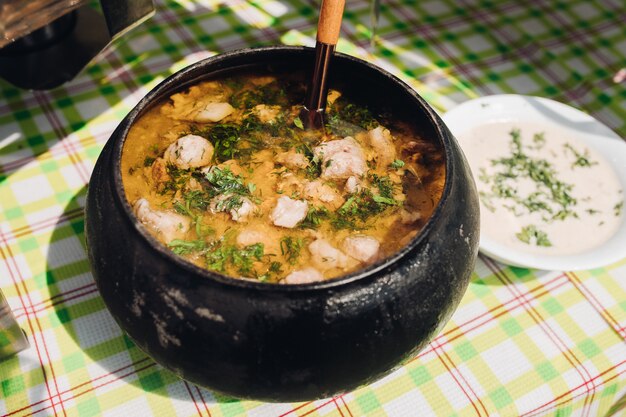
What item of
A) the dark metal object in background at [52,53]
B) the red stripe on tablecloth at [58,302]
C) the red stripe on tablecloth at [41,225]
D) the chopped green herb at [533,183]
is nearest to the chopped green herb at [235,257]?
the red stripe on tablecloth at [58,302]

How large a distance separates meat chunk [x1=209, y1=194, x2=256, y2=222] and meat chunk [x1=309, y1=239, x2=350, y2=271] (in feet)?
0.51

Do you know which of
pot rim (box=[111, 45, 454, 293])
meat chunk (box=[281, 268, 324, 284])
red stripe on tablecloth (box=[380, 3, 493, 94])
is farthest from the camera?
red stripe on tablecloth (box=[380, 3, 493, 94])

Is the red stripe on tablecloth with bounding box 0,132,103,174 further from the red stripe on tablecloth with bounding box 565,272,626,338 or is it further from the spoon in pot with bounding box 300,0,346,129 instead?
the red stripe on tablecloth with bounding box 565,272,626,338

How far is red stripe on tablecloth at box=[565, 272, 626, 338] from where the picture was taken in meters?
1.47

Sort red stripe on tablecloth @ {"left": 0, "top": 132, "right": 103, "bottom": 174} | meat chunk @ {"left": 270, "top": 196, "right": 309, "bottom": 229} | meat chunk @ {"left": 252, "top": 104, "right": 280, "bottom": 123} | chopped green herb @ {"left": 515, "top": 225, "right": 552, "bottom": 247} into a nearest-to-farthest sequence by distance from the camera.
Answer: meat chunk @ {"left": 270, "top": 196, "right": 309, "bottom": 229}
meat chunk @ {"left": 252, "top": 104, "right": 280, "bottom": 123}
chopped green herb @ {"left": 515, "top": 225, "right": 552, "bottom": 247}
red stripe on tablecloth @ {"left": 0, "top": 132, "right": 103, "bottom": 174}

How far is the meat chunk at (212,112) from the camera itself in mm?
1356

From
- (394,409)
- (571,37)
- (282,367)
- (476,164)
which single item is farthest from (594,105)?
(282,367)

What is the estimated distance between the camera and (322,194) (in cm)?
126

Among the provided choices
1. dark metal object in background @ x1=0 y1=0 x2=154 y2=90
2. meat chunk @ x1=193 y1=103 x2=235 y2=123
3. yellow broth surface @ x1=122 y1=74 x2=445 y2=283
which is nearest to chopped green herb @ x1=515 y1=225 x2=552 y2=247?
yellow broth surface @ x1=122 y1=74 x2=445 y2=283

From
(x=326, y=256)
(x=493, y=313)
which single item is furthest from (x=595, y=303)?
(x=326, y=256)

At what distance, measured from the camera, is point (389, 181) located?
1.29 meters

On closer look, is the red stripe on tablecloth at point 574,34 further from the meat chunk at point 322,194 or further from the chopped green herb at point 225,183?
the chopped green herb at point 225,183

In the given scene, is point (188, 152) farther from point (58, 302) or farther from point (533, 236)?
point (533, 236)

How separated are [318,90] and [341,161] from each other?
0.54 ft
